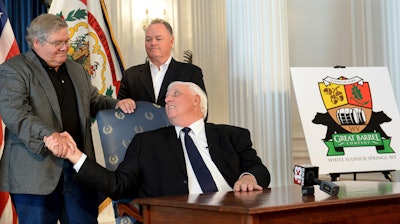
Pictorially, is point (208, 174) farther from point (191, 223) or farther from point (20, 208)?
point (20, 208)

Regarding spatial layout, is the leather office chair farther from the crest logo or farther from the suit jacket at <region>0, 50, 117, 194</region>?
the crest logo

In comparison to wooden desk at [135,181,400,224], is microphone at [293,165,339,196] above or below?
above

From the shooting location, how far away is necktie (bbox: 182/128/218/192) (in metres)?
2.91

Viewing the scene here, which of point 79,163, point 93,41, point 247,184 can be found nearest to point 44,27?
point 79,163

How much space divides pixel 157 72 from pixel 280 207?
2.00 meters

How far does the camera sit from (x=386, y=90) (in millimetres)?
4027

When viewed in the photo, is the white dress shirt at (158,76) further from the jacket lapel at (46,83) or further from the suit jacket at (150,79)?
the jacket lapel at (46,83)

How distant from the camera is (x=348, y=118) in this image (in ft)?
12.8

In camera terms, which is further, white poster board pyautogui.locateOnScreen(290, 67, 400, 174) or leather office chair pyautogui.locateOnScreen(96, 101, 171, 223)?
A: white poster board pyautogui.locateOnScreen(290, 67, 400, 174)

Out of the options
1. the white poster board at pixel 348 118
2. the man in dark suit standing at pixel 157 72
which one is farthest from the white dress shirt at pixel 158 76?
the white poster board at pixel 348 118

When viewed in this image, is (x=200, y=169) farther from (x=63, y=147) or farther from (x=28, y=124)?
(x=28, y=124)

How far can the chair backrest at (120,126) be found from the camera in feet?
10.00

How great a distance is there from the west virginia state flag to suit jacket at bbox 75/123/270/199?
206 centimetres

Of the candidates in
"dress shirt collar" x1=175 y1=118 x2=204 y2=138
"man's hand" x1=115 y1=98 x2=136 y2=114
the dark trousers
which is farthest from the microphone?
the dark trousers
